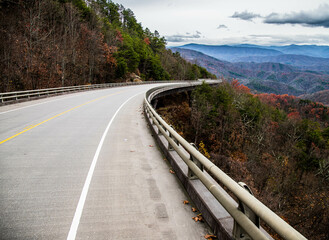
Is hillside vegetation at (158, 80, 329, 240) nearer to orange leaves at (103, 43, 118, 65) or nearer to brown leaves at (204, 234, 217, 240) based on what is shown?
orange leaves at (103, 43, 118, 65)

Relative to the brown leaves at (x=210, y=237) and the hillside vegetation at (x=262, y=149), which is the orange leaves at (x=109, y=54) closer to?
the hillside vegetation at (x=262, y=149)

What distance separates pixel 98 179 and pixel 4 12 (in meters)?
33.2

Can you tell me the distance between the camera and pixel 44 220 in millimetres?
3598

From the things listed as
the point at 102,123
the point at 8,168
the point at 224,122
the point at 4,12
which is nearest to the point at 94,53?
the point at 4,12

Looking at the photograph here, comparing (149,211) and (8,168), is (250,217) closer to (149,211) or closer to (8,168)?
(149,211)

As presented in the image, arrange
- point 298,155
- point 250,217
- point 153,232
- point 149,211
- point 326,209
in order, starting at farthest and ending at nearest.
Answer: point 298,155 < point 326,209 < point 149,211 < point 153,232 < point 250,217

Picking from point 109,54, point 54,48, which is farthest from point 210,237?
point 109,54

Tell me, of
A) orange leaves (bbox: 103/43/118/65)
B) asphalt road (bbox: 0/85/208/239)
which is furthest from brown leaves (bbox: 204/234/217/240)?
orange leaves (bbox: 103/43/118/65)

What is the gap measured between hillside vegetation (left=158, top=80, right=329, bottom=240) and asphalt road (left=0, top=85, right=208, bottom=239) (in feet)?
53.4

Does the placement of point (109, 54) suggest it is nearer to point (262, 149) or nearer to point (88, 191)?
point (262, 149)

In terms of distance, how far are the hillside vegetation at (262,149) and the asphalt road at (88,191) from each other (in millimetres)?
16286

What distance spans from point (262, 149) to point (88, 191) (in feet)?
137

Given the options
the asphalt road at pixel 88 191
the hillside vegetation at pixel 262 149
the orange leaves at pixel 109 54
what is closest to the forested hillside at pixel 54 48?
the orange leaves at pixel 109 54

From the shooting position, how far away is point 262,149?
134 feet
